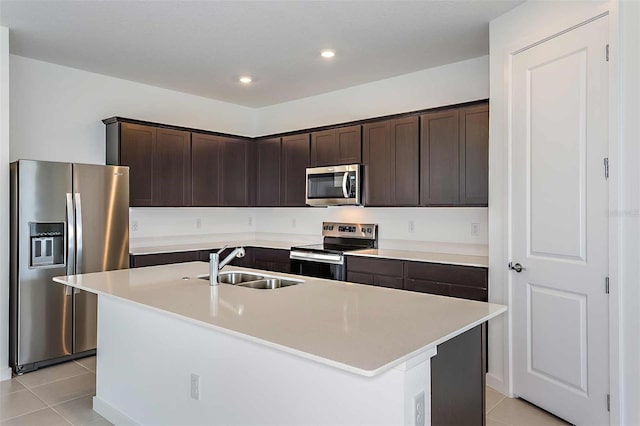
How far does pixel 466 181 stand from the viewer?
368 cm

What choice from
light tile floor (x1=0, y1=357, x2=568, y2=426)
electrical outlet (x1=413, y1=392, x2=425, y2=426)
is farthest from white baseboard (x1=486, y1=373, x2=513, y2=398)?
electrical outlet (x1=413, y1=392, x2=425, y2=426)

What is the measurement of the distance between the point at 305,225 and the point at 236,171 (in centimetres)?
110

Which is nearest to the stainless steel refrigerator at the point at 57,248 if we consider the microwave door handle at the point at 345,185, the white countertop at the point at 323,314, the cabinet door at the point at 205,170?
the cabinet door at the point at 205,170

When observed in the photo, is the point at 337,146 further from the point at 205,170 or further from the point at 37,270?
the point at 37,270

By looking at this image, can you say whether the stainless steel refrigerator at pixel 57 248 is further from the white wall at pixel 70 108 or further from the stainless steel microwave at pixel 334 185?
the stainless steel microwave at pixel 334 185

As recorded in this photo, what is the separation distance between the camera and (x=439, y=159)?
3.87 m

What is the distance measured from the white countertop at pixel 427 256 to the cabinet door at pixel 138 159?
2.22 m

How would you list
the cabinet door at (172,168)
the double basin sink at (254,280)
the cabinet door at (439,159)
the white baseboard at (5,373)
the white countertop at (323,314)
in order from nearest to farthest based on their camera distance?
the white countertop at (323,314) → the double basin sink at (254,280) → the white baseboard at (5,373) → the cabinet door at (439,159) → the cabinet door at (172,168)

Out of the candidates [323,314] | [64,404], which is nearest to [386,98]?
[323,314]

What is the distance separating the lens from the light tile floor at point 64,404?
8.72 feet

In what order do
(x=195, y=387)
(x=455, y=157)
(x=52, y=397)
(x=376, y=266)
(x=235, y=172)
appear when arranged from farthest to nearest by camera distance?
(x=235, y=172) < (x=376, y=266) < (x=455, y=157) < (x=52, y=397) < (x=195, y=387)

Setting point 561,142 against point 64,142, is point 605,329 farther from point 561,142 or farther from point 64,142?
point 64,142

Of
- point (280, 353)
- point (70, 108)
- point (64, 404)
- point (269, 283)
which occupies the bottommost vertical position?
point (64, 404)

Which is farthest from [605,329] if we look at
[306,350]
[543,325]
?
[306,350]
